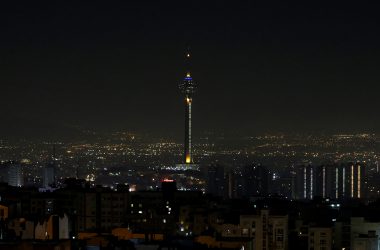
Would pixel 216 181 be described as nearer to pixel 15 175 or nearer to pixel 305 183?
pixel 305 183

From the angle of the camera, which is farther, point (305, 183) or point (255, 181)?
point (305, 183)

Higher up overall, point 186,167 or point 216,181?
point 186,167

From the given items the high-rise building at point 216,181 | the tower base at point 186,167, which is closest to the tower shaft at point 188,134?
the tower base at point 186,167

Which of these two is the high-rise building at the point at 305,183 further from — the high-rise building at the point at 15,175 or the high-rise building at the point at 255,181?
the high-rise building at the point at 15,175

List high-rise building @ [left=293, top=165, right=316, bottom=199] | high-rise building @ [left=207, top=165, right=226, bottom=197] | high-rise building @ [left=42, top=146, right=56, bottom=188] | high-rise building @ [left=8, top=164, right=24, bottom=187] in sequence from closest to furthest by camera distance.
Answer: high-rise building @ [left=8, top=164, right=24, bottom=187] < high-rise building @ [left=42, top=146, right=56, bottom=188] < high-rise building @ [left=207, top=165, right=226, bottom=197] < high-rise building @ [left=293, top=165, right=316, bottom=199]

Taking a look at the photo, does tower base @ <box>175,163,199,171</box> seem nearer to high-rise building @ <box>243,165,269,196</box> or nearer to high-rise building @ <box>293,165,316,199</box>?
high-rise building @ <box>243,165,269,196</box>

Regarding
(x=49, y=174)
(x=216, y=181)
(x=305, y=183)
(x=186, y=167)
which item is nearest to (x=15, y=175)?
(x=49, y=174)

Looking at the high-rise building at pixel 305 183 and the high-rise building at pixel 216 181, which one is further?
the high-rise building at pixel 305 183

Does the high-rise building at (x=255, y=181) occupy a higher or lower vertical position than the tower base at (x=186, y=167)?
lower

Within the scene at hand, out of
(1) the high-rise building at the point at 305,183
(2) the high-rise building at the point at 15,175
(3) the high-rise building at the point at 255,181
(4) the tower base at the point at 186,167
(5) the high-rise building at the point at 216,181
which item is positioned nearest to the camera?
(2) the high-rise building at the point at 15,175

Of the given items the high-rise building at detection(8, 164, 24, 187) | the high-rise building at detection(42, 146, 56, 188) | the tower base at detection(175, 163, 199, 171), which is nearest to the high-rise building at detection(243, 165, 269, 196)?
A: the high-rise building at detection(42, 146, 56, 188)

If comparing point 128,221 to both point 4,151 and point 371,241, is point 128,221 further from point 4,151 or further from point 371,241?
point 4,151
